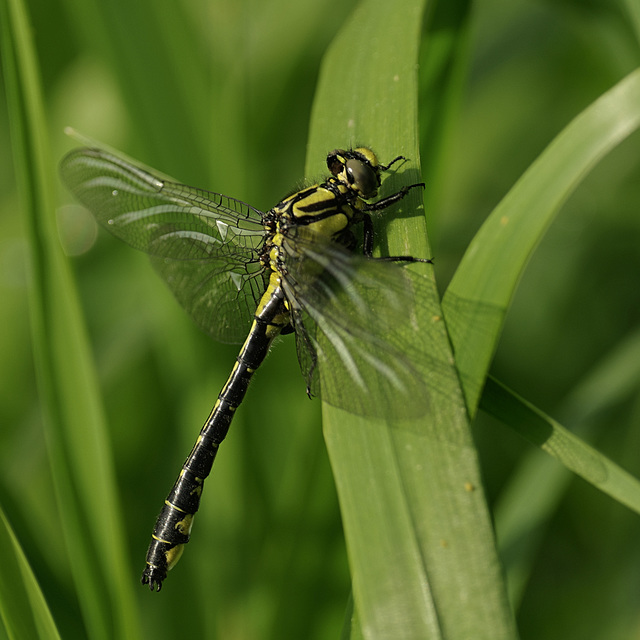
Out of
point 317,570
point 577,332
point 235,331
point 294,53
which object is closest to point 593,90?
point 577,332

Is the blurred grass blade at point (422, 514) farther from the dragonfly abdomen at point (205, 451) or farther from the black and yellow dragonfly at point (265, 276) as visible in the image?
the dragonfly abdomen at point (205, 451)

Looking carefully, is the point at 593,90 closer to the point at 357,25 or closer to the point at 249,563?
the point at 357,25

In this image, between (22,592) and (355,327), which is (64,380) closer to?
(22,592)

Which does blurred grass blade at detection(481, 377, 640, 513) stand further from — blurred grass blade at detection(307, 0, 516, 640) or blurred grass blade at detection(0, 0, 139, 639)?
blurred grass blade at detection(0, 0, 139, 639)

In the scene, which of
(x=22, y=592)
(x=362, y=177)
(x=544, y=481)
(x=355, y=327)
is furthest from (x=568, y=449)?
(x=22, y=592)

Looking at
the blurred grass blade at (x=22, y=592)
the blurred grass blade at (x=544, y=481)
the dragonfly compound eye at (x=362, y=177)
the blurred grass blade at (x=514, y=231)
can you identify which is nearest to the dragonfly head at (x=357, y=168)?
the dragonfly compound eye at (x=362, y=177)

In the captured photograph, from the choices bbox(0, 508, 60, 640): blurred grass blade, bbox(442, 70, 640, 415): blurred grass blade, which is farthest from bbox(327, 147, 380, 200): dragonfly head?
bbox(0, 508, 60, 640): blurred grass blade
